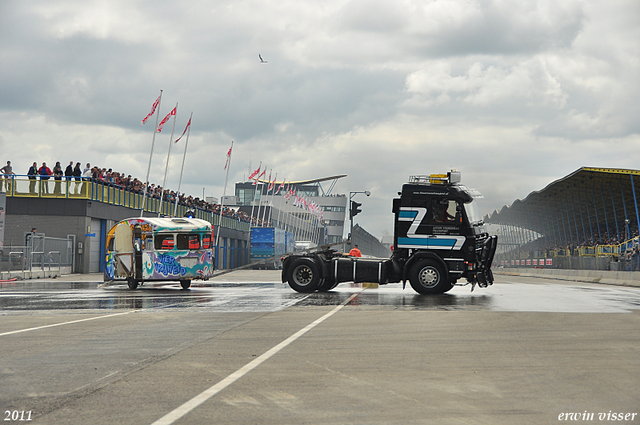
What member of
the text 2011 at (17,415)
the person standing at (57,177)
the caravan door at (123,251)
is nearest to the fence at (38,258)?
the person standing at (57,177)

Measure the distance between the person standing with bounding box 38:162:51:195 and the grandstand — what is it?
95.8ft

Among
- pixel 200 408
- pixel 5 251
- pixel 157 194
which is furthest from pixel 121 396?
pixel 157 194

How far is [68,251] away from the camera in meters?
39.4

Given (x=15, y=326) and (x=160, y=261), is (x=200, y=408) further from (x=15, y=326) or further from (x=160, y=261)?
(x=160, y=261)

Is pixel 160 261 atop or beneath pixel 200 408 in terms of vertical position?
atop

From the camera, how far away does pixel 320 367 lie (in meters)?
8.00

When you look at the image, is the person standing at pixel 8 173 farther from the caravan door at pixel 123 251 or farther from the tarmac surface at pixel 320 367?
the tarmac surface at pixel 320 367

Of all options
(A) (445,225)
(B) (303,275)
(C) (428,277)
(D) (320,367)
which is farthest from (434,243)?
(D) (320,367)

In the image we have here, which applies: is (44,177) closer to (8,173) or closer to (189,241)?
(8,173)

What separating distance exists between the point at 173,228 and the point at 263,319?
11.6 metres

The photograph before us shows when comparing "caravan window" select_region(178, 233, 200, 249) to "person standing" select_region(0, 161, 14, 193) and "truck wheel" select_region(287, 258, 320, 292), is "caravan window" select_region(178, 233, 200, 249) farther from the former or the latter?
"person standing" select_region(0, 161, 14, 193)

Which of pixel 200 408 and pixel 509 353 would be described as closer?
pixel 200 408

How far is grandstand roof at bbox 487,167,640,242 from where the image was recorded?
57.0 meters

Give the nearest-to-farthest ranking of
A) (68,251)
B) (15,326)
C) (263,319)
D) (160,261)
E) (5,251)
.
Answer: (15,326), (263,319), (160,261), (5,251), (68,251)
